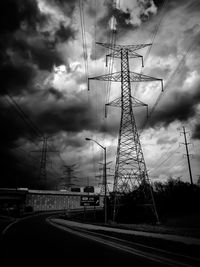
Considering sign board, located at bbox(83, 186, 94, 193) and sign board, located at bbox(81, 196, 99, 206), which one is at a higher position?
sign board, located at bbox(83, 186, 94, 193)

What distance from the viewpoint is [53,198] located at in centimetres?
10169

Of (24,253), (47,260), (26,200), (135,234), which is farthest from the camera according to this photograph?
(26,200)

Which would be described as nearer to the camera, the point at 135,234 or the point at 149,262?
the point at 149,262

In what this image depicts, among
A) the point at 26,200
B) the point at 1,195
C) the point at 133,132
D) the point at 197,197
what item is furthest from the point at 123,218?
the point at 1,195

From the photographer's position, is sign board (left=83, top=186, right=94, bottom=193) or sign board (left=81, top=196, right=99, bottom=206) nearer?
sign board (left=81, top=196, right=99, bottom=206)

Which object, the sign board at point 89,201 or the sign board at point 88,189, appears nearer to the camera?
the sign board at point 89,201

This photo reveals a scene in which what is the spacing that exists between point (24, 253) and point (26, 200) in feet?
278

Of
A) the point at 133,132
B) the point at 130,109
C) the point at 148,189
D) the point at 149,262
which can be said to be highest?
the point at 130,109

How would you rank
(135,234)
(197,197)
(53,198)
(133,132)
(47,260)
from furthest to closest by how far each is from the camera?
(53,198), (197,197), (133,132), (135,234), (47,260)

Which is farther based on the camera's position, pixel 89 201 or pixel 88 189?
pixel 88 189

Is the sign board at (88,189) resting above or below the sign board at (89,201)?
above

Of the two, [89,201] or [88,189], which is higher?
[88,189]

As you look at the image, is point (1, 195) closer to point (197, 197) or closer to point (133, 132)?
point (197, 197)

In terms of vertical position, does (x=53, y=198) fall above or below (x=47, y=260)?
above
